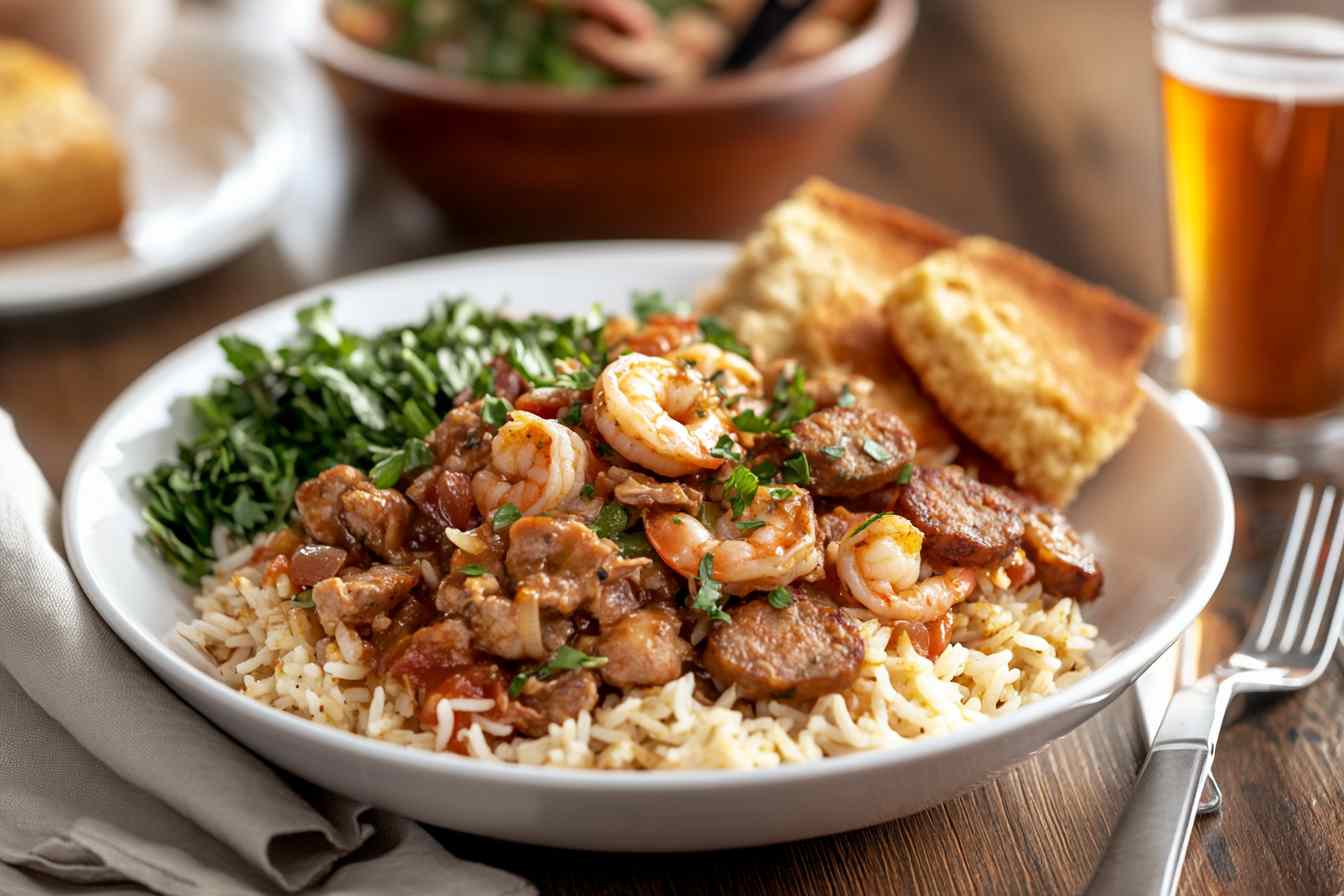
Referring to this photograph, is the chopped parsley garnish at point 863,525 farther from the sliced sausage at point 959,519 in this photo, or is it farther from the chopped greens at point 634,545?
the chopped greens at point 634,545

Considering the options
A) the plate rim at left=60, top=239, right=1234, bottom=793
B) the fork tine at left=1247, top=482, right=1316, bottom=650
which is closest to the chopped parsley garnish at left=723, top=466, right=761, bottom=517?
the plate rim at left=60, top=239, right=1234, bottom=793

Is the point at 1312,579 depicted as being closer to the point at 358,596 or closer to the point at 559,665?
the point at 559,665

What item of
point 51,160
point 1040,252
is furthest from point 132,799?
point 1040,252

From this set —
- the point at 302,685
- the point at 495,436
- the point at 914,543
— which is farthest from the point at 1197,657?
the point at 302,685

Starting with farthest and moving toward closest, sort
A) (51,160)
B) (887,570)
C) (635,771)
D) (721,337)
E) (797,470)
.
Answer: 1. (51,160)
2. (721,337)
3. (797,470)
4. (887,570)
5. (635,771)

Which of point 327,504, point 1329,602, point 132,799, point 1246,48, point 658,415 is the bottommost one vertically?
point 132,799

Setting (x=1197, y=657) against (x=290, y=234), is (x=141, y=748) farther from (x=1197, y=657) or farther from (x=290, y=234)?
(x=290, y=234)

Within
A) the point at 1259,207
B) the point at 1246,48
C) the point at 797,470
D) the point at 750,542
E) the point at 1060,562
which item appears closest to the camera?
the point at 750,542
